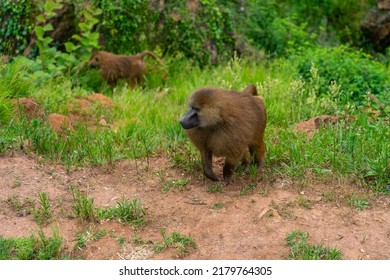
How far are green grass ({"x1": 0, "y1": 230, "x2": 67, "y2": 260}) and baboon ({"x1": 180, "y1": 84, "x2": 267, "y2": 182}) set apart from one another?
140 cm

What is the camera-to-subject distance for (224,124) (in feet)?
17.7

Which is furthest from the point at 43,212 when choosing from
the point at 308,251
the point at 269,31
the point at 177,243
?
the point at 269,31

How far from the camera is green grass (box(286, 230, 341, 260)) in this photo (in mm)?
4797

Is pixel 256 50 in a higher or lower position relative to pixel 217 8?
lower

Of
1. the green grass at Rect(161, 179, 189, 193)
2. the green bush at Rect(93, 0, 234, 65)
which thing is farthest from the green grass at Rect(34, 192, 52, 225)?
the green bush at Rect(93, 0, 234, 65)

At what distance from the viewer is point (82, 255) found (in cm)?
486

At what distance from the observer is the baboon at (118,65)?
8.86 metres

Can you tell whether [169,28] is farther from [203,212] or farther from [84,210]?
[84,210]

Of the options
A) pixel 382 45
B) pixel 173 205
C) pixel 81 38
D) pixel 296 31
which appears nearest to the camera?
pixel 173 205

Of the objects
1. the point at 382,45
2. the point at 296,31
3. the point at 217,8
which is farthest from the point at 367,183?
the point at 382,45

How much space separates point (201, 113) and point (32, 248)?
1.71 metres

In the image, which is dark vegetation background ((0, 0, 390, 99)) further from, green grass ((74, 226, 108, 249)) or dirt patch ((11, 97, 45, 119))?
green grass ((74, 226, 108, 249))

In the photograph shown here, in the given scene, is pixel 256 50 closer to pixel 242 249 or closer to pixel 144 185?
pixel 144 185

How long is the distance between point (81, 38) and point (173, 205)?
13.6 ft
